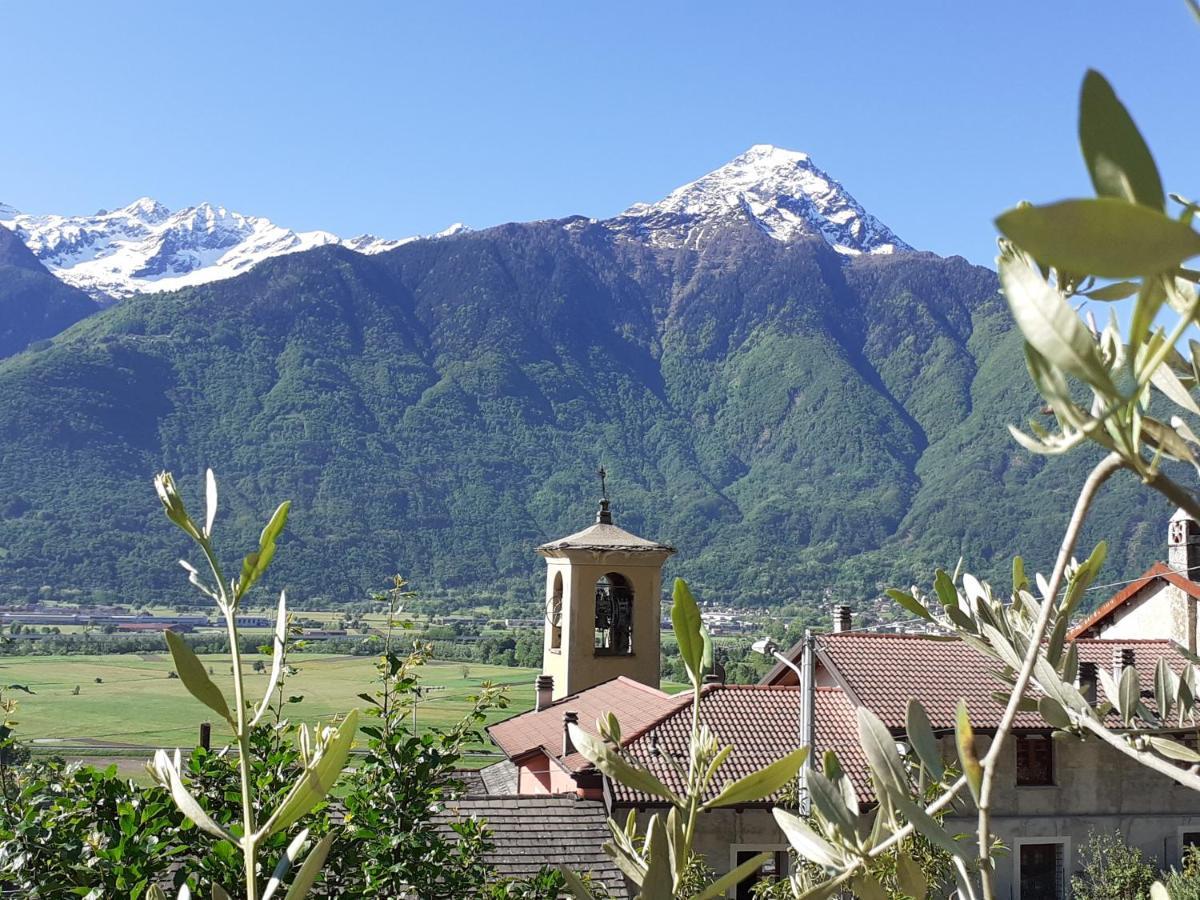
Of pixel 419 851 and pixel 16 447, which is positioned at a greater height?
pixel 16 447

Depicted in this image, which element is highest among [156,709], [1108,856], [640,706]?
[640,706]

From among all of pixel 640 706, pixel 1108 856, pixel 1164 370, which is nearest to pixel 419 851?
pixel 1164 370

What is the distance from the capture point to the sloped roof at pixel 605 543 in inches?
641

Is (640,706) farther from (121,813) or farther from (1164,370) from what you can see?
(1164,370)

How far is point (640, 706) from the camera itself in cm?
1542

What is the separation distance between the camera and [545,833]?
11.7 meters

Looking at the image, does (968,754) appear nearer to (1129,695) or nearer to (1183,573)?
(1129,695)

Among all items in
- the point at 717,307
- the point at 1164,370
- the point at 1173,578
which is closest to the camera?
the point at 1164,370

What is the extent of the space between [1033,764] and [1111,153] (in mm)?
17630

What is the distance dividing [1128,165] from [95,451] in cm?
13434

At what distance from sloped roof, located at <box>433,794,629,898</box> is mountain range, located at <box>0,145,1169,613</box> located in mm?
76934

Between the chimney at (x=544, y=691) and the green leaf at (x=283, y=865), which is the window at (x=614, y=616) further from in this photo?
the green leaf at (x=283, y=865)

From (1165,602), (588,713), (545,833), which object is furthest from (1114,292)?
(1165,602)

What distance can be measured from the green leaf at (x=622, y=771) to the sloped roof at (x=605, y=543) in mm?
14967
